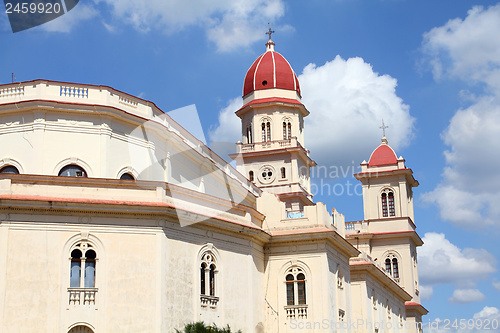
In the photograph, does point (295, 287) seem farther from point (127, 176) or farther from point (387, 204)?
point (387, 204)

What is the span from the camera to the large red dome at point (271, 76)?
2596 inches

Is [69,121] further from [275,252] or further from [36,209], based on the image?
[275,252]

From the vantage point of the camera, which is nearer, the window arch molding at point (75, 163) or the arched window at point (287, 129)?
the window arch molding at point (75, 163)

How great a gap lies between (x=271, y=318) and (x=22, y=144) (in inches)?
561

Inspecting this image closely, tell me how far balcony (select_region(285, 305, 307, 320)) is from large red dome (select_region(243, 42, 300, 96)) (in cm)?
3272

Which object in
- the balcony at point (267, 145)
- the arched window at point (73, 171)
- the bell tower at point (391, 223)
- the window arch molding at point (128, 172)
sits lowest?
the arched window at point (73, 171)

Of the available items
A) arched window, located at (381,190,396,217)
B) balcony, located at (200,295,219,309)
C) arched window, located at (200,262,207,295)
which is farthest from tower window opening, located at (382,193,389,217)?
arched window, located at (200,262,207,295)

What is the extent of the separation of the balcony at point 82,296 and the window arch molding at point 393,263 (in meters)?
42.4

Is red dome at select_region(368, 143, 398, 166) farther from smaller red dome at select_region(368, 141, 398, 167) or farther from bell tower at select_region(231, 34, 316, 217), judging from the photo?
bell tower at select_region(231, 34, 316, 217)

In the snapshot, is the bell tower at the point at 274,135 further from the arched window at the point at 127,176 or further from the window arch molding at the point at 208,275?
the window arch molding at the point at 208,275

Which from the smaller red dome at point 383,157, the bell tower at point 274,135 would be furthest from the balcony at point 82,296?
the smaller red dome at point 383,157

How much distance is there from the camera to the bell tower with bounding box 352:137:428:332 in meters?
67.6

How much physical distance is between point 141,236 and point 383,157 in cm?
4496

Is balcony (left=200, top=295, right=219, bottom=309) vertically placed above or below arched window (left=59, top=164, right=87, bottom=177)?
below
